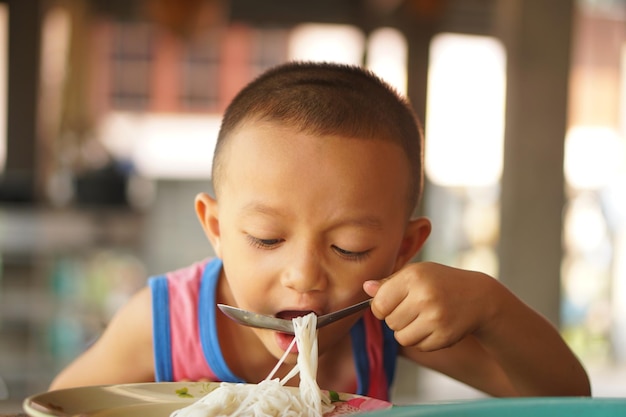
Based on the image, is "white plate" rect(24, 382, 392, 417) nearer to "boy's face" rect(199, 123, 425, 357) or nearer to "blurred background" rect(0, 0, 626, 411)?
"boy's face" rect(199, 123, 425, 357)

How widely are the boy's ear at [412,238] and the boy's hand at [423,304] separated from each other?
0.15 metres

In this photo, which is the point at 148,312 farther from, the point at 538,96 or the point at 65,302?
the point at 65,302

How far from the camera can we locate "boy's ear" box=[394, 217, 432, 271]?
119 centimetres

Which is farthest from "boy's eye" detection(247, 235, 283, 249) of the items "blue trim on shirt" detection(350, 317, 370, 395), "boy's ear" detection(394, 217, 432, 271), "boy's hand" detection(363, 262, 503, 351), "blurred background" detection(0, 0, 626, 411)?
"blurred background" detection(0, 0, 626, 411)

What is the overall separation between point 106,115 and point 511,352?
6.97 metres

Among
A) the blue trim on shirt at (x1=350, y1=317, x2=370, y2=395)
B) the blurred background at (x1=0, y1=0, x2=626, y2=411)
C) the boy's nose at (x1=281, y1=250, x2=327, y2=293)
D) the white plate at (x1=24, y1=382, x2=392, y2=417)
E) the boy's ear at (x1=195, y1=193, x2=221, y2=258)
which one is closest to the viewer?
the white plate at (x1=24, y1=382, x2=392, y2=417)

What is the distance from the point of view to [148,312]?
1270 millimetres

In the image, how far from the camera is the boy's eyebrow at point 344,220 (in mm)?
991

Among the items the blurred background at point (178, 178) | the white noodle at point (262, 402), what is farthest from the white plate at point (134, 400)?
the blurred background at point (178, 178)

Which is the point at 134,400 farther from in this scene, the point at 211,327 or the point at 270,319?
the point at 211,327

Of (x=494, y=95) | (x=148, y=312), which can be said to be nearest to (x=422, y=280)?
(x=148, y=312)

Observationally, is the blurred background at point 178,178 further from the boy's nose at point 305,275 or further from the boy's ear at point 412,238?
the boy's nose at point 305,275

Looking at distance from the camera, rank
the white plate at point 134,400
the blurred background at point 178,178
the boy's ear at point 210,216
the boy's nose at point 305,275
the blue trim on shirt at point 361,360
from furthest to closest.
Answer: the blurred background at point 178,178 → the blue trim on shirt at point 361,360 → the boy's ear at point 210,216 → the boy's nose at point 305,275 → the white plate at point 134,400

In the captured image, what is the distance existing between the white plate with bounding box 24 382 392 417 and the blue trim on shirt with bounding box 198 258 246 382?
0.34 meters
